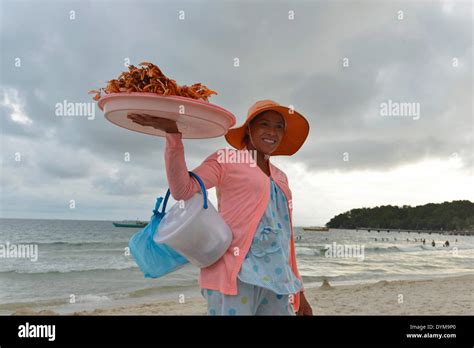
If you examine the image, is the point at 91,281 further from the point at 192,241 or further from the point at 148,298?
the point at 192,241

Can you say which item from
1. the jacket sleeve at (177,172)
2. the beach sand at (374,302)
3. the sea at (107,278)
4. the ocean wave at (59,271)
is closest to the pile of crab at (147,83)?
the jacket sleeve at (177,172)

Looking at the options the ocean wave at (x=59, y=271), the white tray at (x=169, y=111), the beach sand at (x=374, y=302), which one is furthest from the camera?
the ocean wave at (x=59, y=271)

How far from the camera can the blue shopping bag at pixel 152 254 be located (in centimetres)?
175

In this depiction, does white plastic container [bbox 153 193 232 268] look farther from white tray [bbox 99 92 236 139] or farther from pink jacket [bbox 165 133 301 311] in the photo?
white tray [bbox 99 92 236 139]

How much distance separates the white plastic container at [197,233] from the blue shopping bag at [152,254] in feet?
0.30

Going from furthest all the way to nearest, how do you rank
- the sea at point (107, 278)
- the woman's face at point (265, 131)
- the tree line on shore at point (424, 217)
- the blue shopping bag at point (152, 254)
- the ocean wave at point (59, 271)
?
the tree line on shore at point (424, 217)
the ocean wave at point (59, 271)
the sea at point (107, 278)
the woman's face at point (265, 131)
the blue shopping bag at point (152, 254)

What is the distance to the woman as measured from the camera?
5.25 ft

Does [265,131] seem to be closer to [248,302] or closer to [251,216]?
[251,216]

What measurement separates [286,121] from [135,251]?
1.05m

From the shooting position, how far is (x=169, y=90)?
5.06 ft

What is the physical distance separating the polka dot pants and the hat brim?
2.58 feet

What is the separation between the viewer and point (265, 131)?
1920 millimetres

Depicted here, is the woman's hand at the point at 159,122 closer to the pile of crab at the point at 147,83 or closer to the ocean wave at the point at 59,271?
the pile of crab at the point at 147,83
